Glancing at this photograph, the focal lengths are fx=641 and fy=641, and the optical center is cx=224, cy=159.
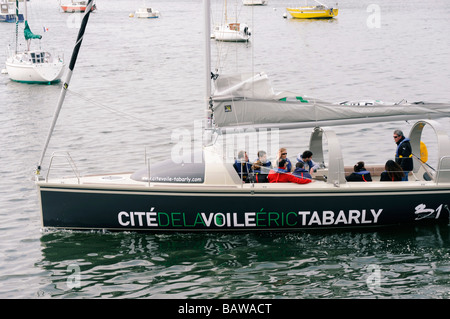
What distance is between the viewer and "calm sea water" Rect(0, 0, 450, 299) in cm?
1447

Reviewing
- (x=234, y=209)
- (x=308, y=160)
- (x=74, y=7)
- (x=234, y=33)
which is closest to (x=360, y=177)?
(x=308, y=160)

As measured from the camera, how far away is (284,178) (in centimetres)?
1619

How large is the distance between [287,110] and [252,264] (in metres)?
3.95

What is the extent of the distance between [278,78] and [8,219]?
29.7 m

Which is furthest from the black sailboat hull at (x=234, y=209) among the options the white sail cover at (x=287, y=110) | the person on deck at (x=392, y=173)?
the white sail cover at (x=287, y=110)

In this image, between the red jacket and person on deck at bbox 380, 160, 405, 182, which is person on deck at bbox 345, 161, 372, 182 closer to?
person on deck at bbox 380, 160, 405, 182

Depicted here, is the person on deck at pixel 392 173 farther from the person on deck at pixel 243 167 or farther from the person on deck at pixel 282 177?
the person on deck at pixel 243 167

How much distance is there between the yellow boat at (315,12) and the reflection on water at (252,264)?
70.0 m

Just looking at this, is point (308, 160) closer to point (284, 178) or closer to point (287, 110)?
point (284, 178)

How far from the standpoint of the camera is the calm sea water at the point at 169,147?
47.5ft

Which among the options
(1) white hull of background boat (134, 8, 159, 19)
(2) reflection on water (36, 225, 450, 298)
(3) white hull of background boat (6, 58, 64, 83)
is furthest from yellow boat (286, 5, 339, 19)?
(2) reflection on water (36, 225, 450, 298)

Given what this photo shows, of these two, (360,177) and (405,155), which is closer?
(360,177)
